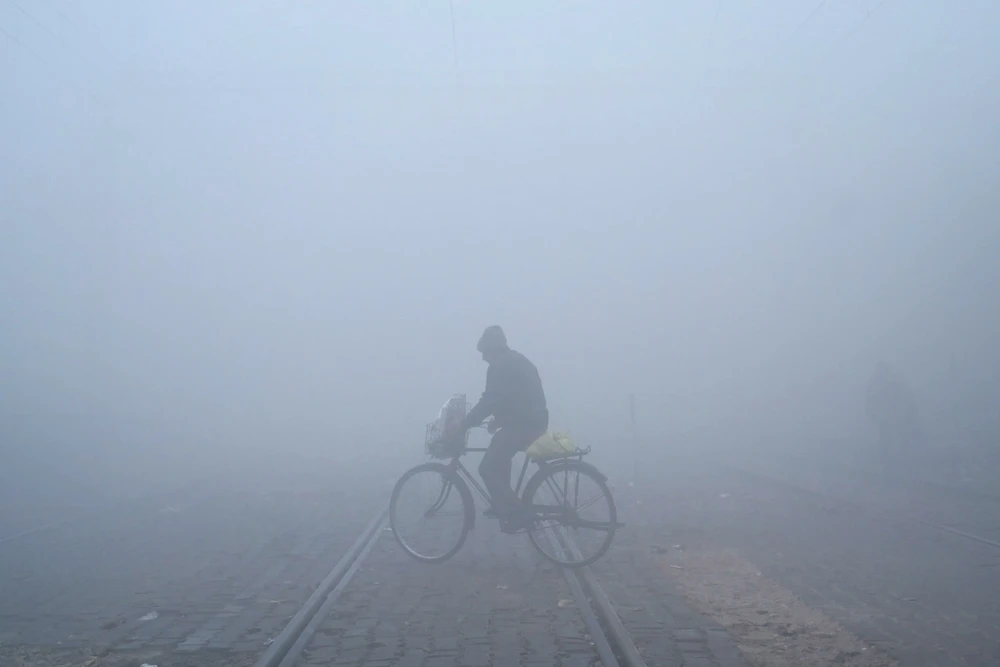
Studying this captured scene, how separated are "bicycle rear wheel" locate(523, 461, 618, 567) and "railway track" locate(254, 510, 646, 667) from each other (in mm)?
370

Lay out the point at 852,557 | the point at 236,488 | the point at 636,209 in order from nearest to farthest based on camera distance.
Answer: the point at 852,557
the point at 236,488
the point at 636,209

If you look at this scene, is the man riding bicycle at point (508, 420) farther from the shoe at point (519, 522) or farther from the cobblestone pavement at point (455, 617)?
the cobblestone pavement at point (455, 617)

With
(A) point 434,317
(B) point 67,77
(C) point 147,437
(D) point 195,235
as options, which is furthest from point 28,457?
(A) point 434,317

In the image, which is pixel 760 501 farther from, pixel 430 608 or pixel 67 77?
pixel 67 77

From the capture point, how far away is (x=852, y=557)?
8.43 metres

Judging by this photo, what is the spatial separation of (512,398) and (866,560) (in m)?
3.87

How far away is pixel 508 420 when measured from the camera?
782cm

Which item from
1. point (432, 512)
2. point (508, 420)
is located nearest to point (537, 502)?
point (508, 420)

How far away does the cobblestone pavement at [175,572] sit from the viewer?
19.4ft

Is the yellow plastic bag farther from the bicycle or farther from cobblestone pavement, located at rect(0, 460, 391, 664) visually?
cobblestone pavement, located at rect(0, 460, 391, 664)

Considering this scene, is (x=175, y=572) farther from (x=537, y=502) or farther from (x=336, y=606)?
(x=537, y=502)

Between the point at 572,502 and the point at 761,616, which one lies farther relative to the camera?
the point at 572,502

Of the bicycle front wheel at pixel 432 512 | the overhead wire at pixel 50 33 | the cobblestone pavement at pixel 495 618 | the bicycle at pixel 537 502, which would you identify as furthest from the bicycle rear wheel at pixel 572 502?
the overhead wire at pixel 50 33

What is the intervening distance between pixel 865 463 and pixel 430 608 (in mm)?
14000
